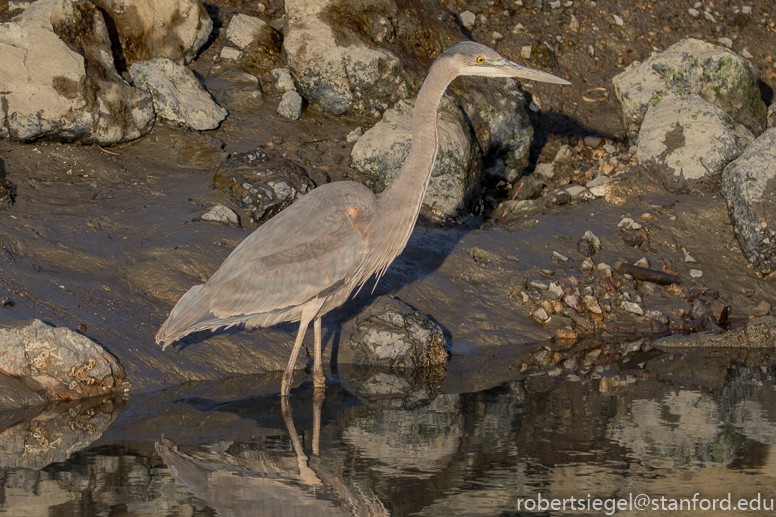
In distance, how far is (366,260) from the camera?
6.01m

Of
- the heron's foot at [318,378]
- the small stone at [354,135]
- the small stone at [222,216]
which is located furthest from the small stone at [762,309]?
the small stone at [222,216]

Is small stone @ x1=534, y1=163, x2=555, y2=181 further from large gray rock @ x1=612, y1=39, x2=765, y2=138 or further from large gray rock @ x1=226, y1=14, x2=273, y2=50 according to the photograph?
large gray rock @ x1=226, y1=14, x2=273, y2=50

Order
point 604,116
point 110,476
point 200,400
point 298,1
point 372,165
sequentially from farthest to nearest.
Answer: point 604,116, point 298,1, point 372,165, point 200,400, point 110,476

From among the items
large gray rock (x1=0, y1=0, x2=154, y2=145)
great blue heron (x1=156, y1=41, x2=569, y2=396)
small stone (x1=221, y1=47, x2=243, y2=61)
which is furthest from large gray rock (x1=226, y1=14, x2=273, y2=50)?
great blue heron (x1=156, y1=41, x2=569, y2=396)

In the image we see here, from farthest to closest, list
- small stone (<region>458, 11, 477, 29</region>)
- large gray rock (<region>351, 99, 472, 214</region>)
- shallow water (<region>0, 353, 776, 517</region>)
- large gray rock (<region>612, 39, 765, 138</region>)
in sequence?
small stone (<region>458, 11, 477, 29</region>)
large gray rock (<region>612, 39, 765, 138</region>)
large gray rock (<region>351, 99, 472, 214</region>)
shallow water (<region>0, 353, 776, 517</region>)

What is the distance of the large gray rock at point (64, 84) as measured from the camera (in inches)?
330

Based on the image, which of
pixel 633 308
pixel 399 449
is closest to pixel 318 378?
pixel 399 449

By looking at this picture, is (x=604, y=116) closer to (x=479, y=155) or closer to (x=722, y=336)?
(x=479, y=155)

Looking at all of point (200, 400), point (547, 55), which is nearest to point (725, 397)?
point (200, 400)

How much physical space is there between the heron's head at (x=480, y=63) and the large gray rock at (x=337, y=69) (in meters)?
4.12

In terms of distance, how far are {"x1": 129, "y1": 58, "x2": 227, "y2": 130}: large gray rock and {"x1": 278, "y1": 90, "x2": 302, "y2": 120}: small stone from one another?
0.74 m

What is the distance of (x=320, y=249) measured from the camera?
19.1 feet

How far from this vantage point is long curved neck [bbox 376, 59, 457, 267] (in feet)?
19.9

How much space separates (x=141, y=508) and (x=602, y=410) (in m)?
3.04
